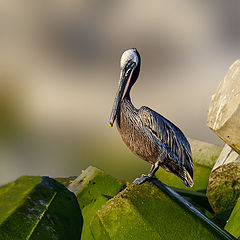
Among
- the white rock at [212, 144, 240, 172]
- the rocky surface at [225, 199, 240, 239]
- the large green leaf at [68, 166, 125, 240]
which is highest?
the white rock at [212, 144, 240, 172]

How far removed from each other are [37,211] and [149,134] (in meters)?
1.27

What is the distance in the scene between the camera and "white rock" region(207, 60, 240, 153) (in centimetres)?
403

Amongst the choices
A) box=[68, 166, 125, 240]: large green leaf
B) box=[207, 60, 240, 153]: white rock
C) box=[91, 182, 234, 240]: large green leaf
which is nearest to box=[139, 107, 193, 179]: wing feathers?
box=[91, 182, 234, 240]: large green leaf

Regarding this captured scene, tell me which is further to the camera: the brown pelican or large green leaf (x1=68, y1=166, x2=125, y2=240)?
large green leaf (x1=68, y1=166, x2=125, y2=240)

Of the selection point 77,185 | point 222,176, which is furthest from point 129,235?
point 222,176

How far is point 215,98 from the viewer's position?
15.1ft

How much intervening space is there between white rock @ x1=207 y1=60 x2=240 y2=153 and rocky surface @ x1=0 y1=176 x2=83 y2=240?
1.83 m

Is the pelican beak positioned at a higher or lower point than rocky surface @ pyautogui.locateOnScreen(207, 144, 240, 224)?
higher

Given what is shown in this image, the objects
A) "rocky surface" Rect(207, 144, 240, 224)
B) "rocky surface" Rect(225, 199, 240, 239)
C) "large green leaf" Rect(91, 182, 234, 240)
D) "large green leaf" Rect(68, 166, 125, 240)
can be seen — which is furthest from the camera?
"rocky surface" Rect(207, 144, 240, 224)

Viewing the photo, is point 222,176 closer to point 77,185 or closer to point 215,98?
point 215,98

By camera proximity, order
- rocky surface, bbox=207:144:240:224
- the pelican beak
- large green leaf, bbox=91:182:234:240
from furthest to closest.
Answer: rocky surface, bbox=207:144:240:224, the pelican beak, large green leaf, bbox=91:182:234:240

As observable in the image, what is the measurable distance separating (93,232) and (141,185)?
2.02 ft

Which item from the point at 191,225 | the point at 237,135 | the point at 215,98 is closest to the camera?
the point at 191,225

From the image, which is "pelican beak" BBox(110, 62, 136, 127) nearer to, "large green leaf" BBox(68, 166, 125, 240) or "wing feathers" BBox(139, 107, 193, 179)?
"wing feathers" BBox(139, 107, 193, 179)
